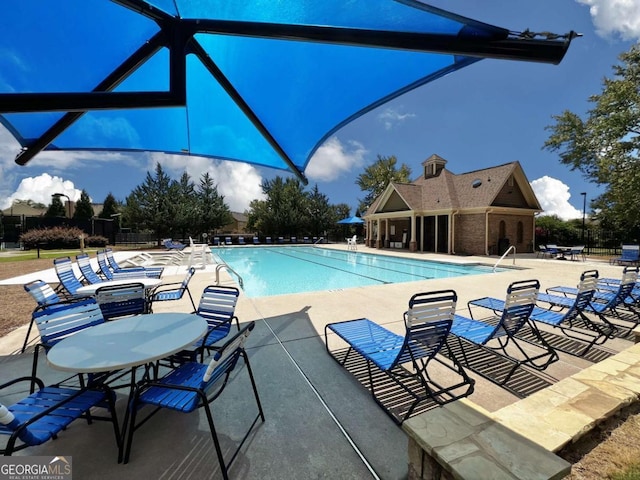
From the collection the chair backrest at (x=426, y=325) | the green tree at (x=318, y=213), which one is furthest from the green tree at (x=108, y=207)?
the chair backrest at (x=426, y=325)

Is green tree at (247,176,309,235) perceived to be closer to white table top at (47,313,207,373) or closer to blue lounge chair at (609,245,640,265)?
blue lounge chair at (609,245,640,265)

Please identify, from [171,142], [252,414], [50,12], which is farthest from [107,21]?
[252,414]

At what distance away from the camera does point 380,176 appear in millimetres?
40719

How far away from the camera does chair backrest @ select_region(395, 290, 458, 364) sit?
2.49m

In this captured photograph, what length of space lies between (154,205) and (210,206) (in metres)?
5.93

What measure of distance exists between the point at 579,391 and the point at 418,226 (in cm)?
2304

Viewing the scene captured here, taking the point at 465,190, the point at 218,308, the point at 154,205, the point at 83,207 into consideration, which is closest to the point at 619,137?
the point at 465,190

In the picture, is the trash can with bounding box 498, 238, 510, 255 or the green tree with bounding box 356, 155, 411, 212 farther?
the green tree with bounding box 356, 155, 411, 212

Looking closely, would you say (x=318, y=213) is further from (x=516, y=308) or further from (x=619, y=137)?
(x=516, y=308)

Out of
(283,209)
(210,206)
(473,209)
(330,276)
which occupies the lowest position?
(330,276)

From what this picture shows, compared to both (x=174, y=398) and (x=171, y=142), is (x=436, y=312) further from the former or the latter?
(x=171, y=142)

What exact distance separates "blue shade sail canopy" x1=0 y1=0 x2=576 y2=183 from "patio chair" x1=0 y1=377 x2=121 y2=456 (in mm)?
2044

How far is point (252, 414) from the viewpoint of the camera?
2.47 meters

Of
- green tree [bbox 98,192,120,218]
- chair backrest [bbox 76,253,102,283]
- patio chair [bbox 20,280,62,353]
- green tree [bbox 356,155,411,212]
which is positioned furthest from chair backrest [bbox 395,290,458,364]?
green tree [bbox 98,192,120,218]
